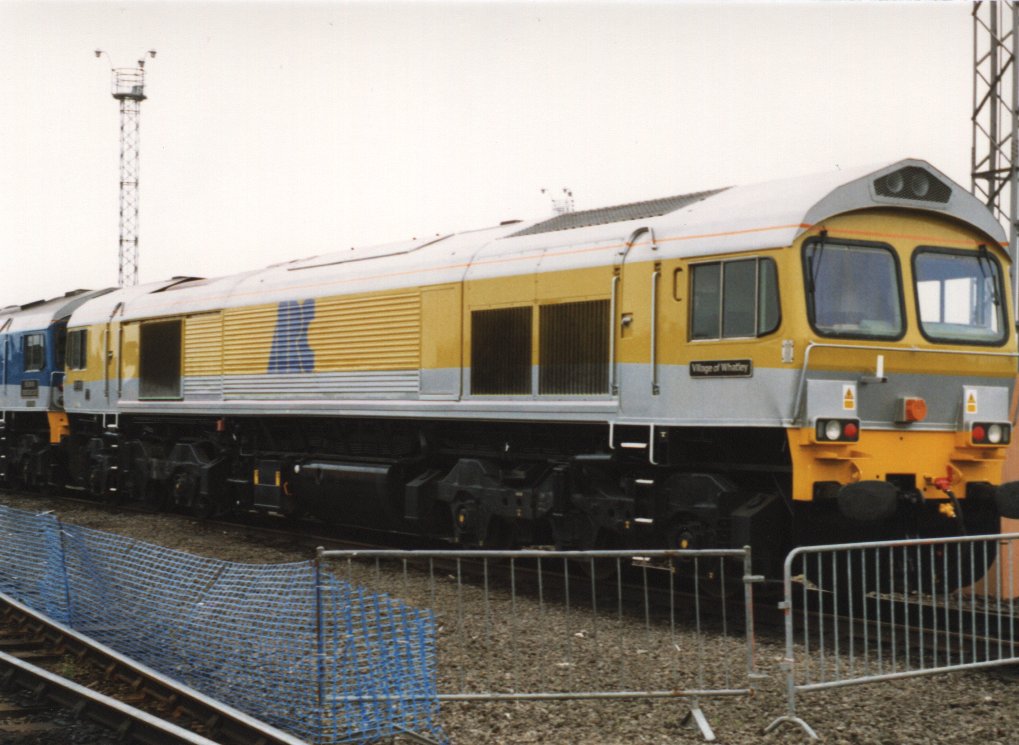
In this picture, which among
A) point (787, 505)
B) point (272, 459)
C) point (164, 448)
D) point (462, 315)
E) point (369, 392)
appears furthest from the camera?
point (164, 448)

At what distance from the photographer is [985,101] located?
2092 centimetres

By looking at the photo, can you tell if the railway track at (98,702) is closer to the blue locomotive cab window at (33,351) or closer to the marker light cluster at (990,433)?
the marker light cluster at (990,433)

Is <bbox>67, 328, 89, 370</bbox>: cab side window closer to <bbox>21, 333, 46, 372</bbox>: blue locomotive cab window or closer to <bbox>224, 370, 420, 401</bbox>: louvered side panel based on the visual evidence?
<bbox>21, 333, 46, 372</bbox>: blue locomotive cab window

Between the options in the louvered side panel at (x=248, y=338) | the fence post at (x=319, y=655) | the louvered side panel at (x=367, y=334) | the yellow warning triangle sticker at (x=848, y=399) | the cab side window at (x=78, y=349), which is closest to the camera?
the fence post at (x=319, y=655)

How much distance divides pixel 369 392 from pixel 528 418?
122 inches

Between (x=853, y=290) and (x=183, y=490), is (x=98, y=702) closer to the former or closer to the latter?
(x=853, y=290)

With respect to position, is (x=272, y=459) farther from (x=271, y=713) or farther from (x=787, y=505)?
(x=271, y=713)

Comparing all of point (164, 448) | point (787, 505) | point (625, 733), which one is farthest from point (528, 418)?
point (164, 448)

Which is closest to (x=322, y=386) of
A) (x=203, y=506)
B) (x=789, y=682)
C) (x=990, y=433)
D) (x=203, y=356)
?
(x=203, y=356)

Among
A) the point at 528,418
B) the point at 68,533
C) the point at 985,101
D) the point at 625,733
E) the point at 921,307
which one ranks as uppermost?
the point at 985,101

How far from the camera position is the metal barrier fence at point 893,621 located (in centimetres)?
774

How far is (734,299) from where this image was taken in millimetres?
10359

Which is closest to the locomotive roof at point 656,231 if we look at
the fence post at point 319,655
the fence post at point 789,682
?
the fence post at point 789,682

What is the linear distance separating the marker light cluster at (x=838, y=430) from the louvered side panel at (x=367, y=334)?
17.7 ft
